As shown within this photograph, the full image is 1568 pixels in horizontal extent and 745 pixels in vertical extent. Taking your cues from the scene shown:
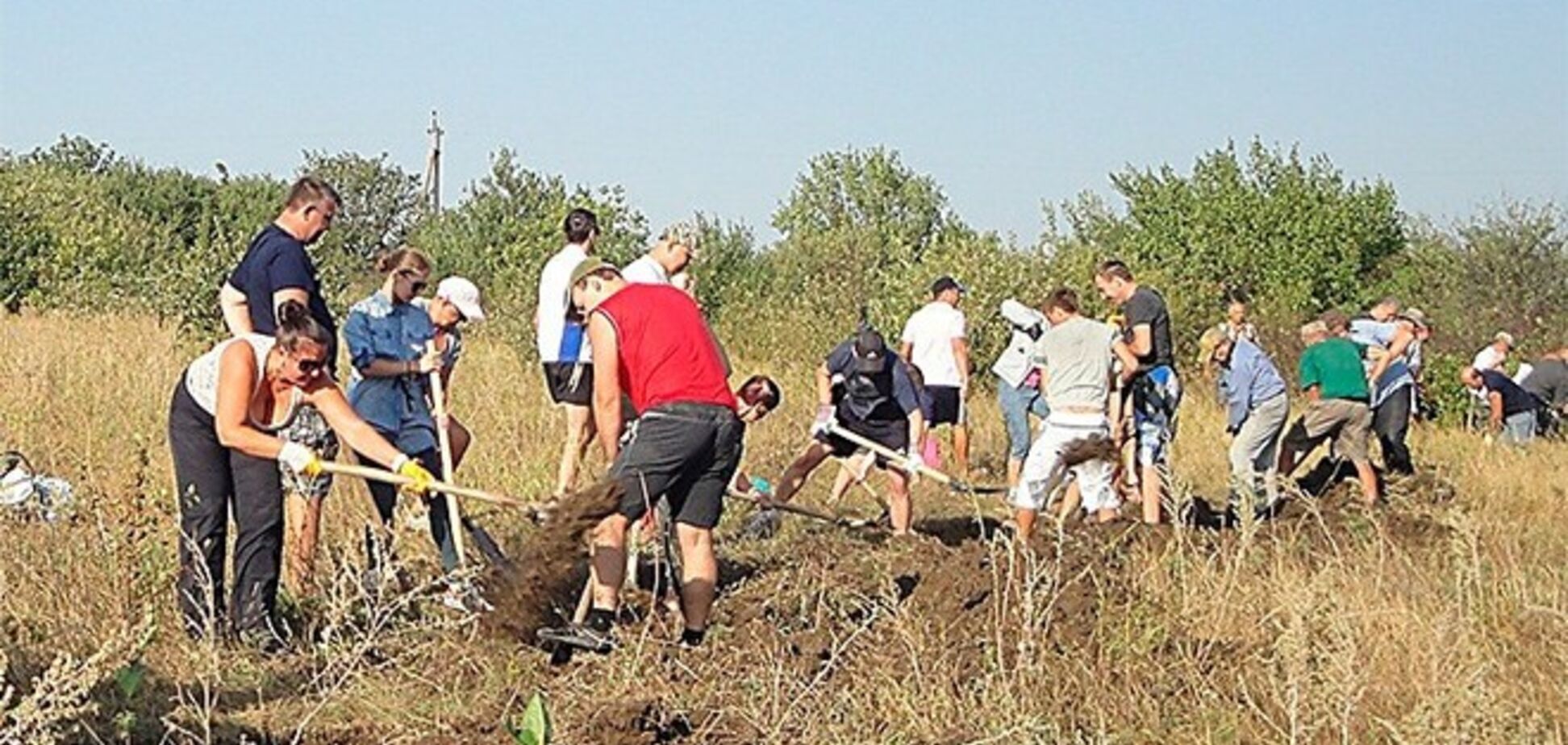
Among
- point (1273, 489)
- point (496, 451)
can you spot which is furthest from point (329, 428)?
point (1273, 489)

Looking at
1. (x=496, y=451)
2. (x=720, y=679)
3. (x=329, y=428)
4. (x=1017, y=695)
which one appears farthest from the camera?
(x=496, y=451)

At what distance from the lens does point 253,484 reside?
22.2ft

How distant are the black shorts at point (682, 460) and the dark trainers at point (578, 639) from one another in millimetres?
482

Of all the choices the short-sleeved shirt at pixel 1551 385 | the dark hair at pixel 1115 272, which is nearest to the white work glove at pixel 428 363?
the dark hair at pixel 1115 272

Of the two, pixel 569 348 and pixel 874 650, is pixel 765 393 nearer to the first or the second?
pixel 569 348

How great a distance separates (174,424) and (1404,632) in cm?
452

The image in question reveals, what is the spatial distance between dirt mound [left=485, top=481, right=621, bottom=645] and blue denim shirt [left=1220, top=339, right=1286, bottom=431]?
6.54m

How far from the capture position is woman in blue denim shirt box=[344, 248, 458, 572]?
7.97 metres

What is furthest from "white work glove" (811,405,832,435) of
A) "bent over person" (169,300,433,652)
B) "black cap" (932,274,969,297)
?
"bent over person" (169,300,433,652)

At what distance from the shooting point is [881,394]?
1053 cm

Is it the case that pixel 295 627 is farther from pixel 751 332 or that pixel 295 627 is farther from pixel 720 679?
pixel 751 332

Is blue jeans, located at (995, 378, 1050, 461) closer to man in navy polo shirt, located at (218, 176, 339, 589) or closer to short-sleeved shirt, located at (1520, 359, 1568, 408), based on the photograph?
man in navy polo shirt, located at (218, 176, 339, 589)

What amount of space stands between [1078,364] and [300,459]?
16.4 ft

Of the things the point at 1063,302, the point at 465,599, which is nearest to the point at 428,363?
the point at 465,599
